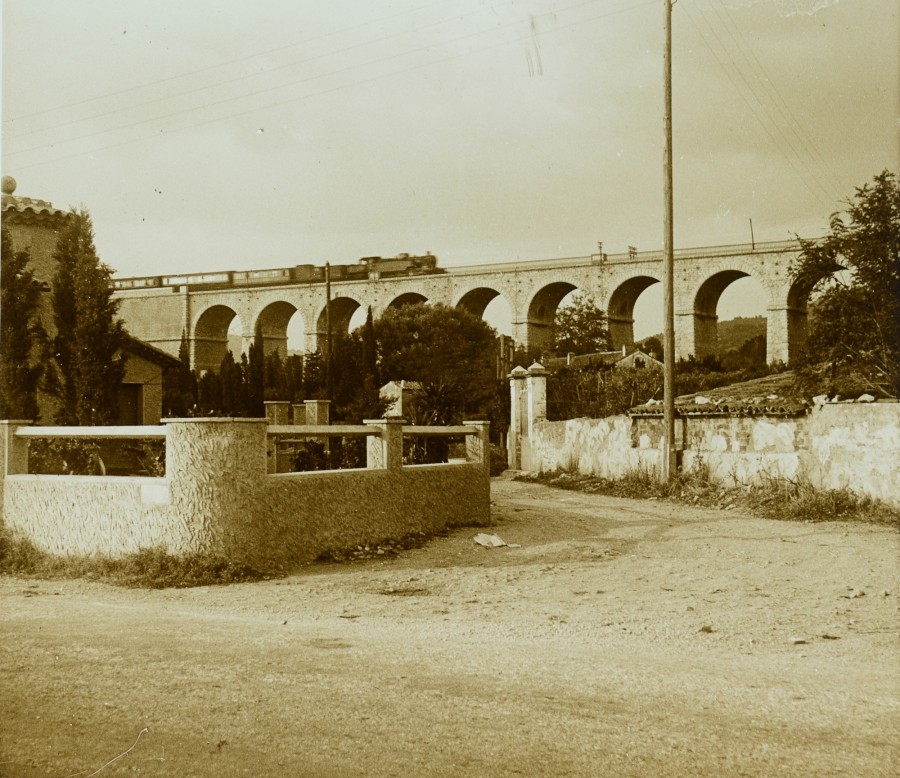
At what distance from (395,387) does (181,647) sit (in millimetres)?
19445

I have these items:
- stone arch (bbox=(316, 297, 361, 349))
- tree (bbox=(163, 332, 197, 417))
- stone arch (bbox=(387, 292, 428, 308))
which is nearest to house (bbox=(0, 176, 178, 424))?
tree (bbox=(163, 332, 197, 417))

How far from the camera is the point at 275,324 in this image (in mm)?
55438

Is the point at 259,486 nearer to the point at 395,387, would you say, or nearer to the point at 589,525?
the point at 589,525

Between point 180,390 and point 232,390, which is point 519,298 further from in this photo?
point 180,390

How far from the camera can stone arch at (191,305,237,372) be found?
54844 mm

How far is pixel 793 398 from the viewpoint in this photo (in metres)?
12.9

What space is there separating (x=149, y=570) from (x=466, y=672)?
3.41 metres

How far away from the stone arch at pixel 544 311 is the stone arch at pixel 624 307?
2294 mm

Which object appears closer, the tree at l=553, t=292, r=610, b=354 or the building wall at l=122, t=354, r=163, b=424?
the building wall at l=122, t=354, r=163, b=424

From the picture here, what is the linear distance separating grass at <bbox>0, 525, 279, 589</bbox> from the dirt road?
181mm

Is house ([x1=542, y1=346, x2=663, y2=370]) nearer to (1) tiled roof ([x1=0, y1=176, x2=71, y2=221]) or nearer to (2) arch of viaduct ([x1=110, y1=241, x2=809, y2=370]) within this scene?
(2) arch of viaduct ([x1=110, y1=241, x2=809, y2=370])

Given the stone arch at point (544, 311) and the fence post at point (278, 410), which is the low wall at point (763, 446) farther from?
the stone arch at point (544, 311)

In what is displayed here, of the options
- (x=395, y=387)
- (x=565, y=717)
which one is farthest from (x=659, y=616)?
(x=395, y=387)

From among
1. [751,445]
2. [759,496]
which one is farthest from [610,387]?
[759,496]
